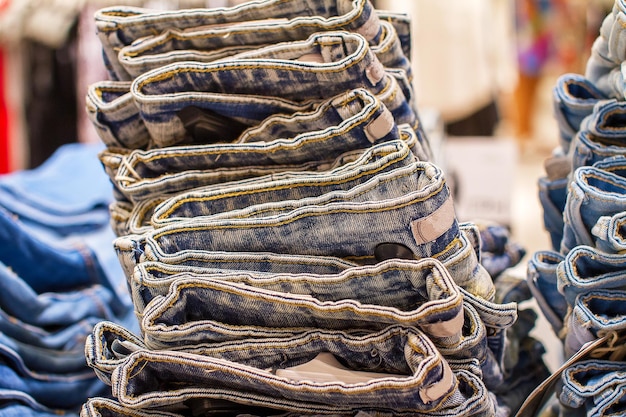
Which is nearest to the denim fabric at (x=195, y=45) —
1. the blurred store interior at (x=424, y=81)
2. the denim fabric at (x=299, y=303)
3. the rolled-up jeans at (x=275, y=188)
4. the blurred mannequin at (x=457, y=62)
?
the rolled-up jeans at (x=275, y=188)

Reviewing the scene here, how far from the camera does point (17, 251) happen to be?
0.89m

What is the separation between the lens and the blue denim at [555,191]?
0.77 meters

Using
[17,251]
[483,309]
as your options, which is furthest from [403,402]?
[17,251]

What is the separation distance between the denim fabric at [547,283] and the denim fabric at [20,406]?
61 cm

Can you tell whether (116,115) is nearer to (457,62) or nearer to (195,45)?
(195,45)

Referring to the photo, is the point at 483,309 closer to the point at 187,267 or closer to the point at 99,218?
the point at 187,267

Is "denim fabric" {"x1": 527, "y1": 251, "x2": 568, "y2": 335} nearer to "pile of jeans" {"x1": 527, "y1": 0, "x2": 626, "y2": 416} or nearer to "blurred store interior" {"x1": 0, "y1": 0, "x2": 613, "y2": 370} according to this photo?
"pile of jeans" {"x1": 527, "y1": 0, "x2": 626, "y2": 416}

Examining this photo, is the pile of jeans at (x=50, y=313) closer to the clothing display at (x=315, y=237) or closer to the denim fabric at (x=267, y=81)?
the clothing display at (x=315, y=237)

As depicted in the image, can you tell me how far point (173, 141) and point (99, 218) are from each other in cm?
67

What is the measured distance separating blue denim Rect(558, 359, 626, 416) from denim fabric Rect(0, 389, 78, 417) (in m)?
0.60

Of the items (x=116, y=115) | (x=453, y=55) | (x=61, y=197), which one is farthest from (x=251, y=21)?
(x=453, y=55)

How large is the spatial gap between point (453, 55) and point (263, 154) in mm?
1891

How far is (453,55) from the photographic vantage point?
2.36m

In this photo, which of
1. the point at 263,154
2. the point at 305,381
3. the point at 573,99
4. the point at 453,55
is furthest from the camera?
the point at 453,55
